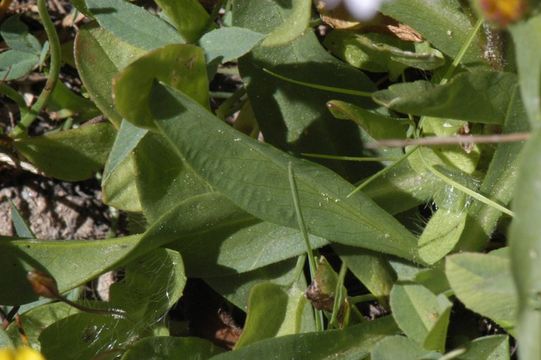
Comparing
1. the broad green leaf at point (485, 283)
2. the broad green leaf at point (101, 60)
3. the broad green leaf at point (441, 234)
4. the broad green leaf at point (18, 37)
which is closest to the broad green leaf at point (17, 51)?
the broad green leaf at point (18, 37)

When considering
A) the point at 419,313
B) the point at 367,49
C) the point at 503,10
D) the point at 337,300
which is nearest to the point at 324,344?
the point at 337,300

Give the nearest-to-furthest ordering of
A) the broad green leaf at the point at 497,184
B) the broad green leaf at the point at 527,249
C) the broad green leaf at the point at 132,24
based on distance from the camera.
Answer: the broad green leaf at the point at 527,249
the broad green leaf at the point at 497,184
the broad green leaf at the point at 132,24

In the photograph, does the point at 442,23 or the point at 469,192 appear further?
the point at 442,23

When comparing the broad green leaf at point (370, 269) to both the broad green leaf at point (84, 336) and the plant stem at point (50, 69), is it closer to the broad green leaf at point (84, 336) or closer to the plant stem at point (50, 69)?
the broad green leaf at point (84, 336)

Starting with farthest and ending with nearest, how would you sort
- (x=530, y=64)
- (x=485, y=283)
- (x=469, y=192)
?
(x=469, y=192) → (x=485, y=283) → (x=530, y=64)

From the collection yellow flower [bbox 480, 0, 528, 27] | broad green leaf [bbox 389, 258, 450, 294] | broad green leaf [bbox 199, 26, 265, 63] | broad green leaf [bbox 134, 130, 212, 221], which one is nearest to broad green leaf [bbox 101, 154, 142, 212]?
broad green leaf [bbox 134, 130, 212, 221]

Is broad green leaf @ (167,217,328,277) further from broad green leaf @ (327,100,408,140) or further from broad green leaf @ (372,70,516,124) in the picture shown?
broad green leaf @ (372,70,516,124)

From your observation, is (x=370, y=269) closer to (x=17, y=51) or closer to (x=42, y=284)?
(x=42, y=284)
